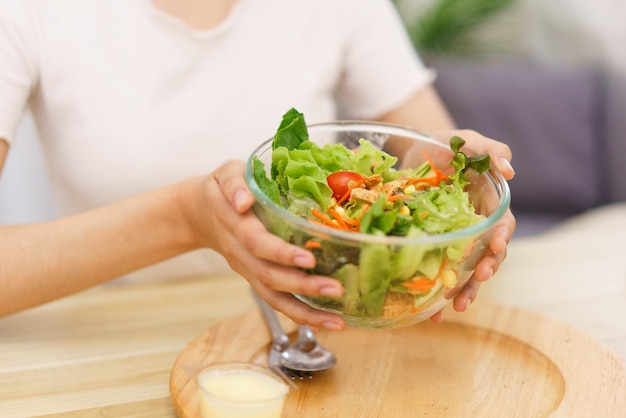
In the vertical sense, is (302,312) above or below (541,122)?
above

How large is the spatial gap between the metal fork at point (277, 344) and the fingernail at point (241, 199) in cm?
25

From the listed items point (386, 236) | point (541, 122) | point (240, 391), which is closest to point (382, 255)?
point (386, 236)

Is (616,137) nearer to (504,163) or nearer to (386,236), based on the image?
(504,163)

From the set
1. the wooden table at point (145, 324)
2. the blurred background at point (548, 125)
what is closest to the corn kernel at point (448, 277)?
the wooden table at point (145, 324)

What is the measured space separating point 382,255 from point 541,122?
8.14 ft

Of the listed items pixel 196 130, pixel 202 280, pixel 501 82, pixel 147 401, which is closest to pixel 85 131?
pixel 196 130

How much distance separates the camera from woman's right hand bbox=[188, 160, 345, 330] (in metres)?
0.96

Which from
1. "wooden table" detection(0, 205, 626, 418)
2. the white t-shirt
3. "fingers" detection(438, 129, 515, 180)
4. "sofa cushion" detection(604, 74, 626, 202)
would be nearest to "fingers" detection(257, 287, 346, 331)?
"wooden table" detection(0, 205, 626, 418)

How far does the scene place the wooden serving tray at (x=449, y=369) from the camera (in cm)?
111

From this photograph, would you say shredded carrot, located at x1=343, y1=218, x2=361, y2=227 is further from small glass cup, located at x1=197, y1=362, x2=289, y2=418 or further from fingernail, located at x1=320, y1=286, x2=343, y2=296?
small glass cup, located at x1=197, y1=362, x2=289, y2=418

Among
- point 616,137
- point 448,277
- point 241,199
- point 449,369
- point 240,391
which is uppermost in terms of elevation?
point 241,199

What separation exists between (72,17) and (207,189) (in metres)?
0.59

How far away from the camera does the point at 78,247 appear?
1313 millimetres

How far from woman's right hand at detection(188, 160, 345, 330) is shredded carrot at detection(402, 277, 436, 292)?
0.08m
